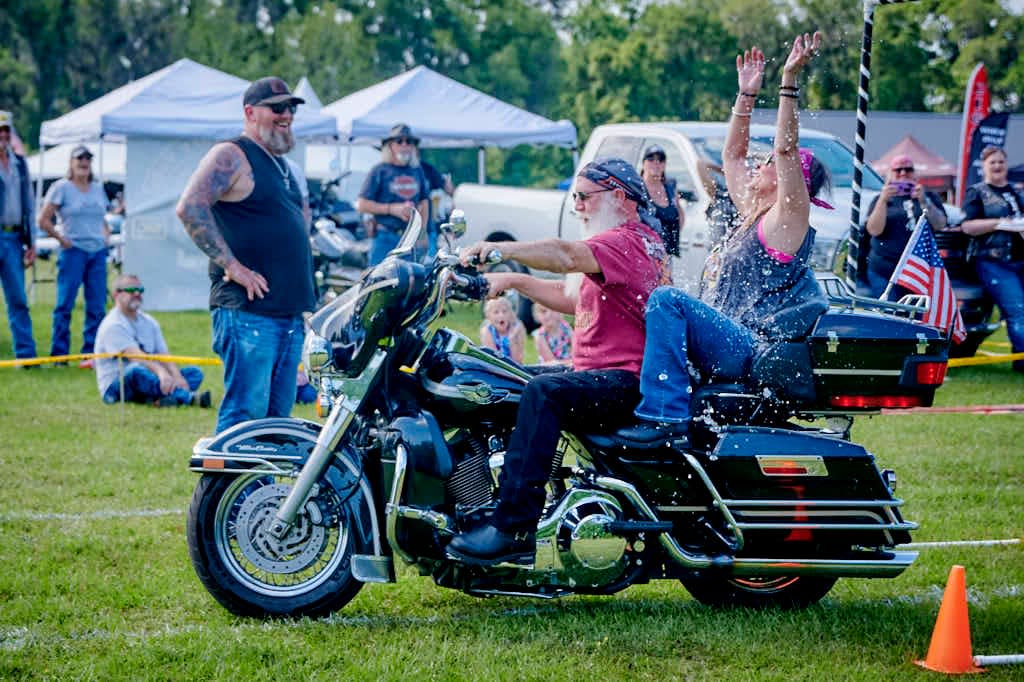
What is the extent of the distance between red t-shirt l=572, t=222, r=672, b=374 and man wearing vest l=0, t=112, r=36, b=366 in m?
8.37

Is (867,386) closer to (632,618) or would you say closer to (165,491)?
(632,618)

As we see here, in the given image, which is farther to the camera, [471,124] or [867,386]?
[471,124]

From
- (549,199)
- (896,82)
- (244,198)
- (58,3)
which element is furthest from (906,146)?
(58,3)

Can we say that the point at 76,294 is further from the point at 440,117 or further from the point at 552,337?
the point at 440,117

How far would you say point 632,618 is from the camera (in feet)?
16.9

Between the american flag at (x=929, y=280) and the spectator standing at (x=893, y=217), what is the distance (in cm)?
457

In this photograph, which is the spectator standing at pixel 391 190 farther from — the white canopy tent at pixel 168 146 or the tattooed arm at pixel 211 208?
the tattooed arm at pixel 211 208

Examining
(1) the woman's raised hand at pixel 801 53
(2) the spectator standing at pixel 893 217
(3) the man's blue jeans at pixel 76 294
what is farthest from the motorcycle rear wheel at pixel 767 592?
(3) the man's blue jeans at pixel 76 294

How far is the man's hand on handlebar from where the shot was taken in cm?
450

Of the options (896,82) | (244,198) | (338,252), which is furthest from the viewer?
(896,82)

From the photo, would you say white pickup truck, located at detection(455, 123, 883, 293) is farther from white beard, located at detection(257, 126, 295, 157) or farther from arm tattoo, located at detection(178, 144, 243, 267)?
arm tattoo, located at detection(178, 144, 243, 267)

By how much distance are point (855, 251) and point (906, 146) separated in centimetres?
2527

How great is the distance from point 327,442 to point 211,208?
1998mm

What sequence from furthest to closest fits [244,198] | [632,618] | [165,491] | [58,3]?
[58,3], [165,491], [244,198], [632,618]
